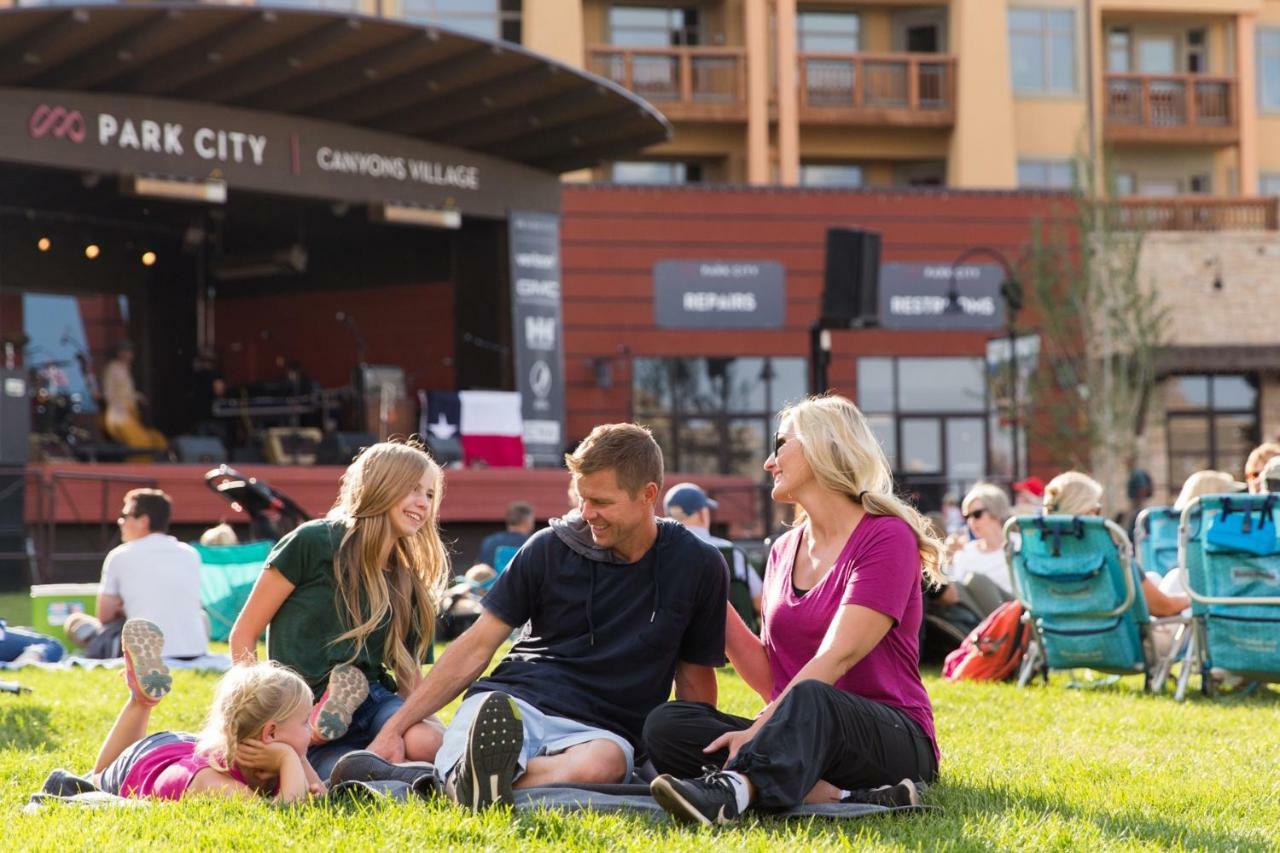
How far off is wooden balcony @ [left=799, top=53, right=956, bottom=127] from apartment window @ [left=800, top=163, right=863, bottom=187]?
1.43 metres

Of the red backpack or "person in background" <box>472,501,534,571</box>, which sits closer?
the red backpack

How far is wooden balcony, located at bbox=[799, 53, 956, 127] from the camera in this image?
32719 millimetres

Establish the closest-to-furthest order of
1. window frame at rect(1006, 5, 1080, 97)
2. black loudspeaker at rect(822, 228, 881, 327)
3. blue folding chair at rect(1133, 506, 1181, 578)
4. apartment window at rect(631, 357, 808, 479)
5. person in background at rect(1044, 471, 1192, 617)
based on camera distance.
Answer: person in background at rect(1044, 471, 1192, 617) → blue folding chair at rect(1133, 506, 1181, 578) → black loudspeaker at rect(822, 228, 881, 327) → apartment window at rect(631, 357, 808, 479) → window frame at rect(1006, 5, 1080, 97)

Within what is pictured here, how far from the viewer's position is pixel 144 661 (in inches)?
216

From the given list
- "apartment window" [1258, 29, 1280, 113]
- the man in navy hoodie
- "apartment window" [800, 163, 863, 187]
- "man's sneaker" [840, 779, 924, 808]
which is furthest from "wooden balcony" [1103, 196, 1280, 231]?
"man's sneaker" [840, 779, 924, 808]

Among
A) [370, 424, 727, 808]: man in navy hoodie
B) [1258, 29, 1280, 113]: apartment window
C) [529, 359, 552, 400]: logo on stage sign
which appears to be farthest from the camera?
[1258, 29, 1280, 113]: apartment window

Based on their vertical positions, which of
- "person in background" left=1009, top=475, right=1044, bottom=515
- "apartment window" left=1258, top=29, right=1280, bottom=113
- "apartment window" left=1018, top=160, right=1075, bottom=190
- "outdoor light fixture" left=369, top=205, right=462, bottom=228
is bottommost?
"person in background" left=1009, top=475, right=1044, bottom=515

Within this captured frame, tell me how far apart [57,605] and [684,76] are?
20643 mm

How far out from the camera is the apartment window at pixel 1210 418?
1256 inches

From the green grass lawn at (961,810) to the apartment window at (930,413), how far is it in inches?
807

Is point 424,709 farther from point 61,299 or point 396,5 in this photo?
point 396,5

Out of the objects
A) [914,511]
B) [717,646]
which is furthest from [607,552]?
[914,511]

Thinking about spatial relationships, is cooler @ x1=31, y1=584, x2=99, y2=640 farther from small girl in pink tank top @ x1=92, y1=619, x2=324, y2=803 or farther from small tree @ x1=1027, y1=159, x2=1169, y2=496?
small tree @ x1=1027, y1=159, x2=1169, y2=496

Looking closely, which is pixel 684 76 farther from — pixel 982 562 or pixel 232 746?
pixel 232 746
